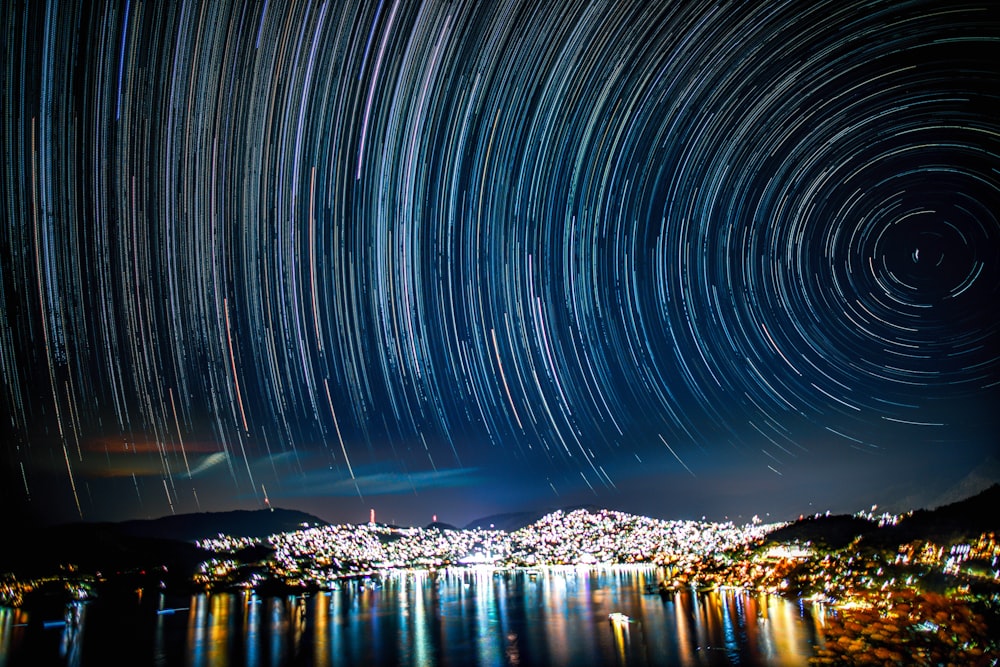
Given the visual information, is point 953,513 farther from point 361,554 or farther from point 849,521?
point 361,554

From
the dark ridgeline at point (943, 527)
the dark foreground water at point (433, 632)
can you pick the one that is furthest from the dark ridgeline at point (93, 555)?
the dark ridgeline at point (943, 527)

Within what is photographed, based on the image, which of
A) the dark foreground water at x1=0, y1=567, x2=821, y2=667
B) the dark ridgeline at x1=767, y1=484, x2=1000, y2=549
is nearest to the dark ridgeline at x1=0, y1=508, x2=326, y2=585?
the dark foreground water at x1=0, y1=567, x2=821, y2=667

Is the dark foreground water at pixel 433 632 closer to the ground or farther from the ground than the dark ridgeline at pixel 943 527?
closer to the ground

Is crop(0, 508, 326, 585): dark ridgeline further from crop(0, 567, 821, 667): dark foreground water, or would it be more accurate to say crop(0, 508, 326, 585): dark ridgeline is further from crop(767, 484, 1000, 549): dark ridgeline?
crop(767, 484, 1000, 549): dark ridgeline

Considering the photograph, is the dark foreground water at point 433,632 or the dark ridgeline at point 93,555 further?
the dark ridgeline at point 93,555

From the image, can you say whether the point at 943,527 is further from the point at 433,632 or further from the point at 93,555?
the point at 93,555

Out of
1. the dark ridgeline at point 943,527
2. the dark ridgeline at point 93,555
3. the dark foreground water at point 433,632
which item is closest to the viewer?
the dark foreground water at point 433,632

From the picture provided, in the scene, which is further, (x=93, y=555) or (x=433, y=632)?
(x=93, y=555)

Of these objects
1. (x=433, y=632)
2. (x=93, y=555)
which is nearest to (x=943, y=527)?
(x=433, y=632)

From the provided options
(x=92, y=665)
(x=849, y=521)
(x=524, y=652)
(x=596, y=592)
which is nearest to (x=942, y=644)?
(x=524, y=652)

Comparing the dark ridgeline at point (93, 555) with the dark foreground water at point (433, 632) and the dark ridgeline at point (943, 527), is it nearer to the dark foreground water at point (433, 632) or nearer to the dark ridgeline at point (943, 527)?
the dark foreground water at point (433, 632)
